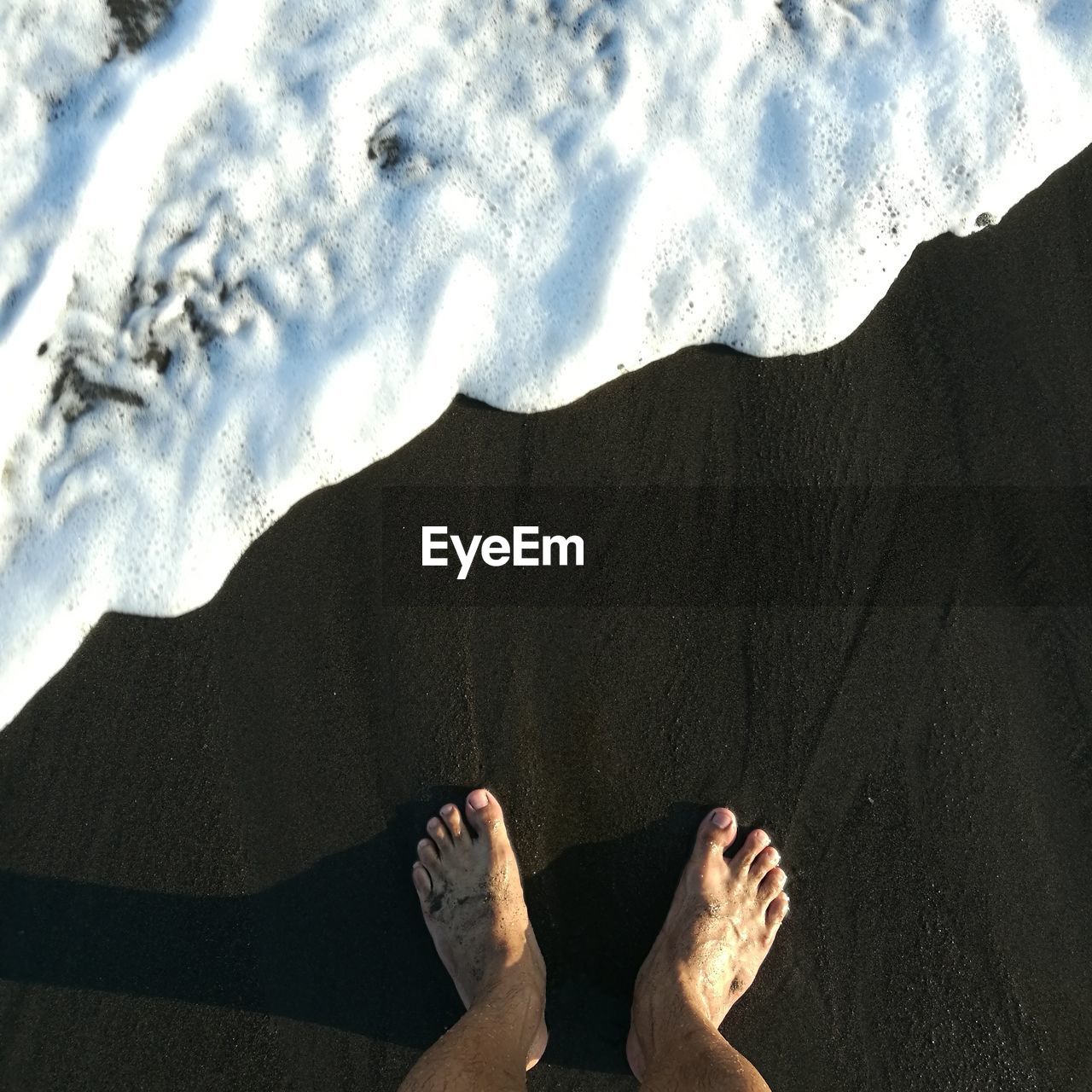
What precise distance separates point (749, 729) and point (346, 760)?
1.01 m

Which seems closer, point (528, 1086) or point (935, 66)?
point (528, 1086)

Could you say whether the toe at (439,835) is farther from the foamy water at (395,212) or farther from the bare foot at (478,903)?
the foamy water at (395,212)

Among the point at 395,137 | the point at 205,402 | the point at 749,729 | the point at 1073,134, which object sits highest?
the point at 395,137

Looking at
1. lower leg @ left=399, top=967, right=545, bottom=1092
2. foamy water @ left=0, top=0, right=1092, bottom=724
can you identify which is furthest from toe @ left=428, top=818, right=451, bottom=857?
foamy water @ left=0, top=0, right=1092, bottom=724

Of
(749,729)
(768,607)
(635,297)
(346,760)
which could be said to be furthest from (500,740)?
(635,297)

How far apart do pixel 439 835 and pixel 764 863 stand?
808 mm

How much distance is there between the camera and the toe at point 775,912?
2031 millimetres

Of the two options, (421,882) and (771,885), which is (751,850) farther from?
(421,882)

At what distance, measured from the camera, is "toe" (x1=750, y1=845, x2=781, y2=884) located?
2025 millimetres

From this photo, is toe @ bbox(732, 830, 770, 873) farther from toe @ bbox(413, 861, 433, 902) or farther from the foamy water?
the foamy water

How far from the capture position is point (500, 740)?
6.72 ft

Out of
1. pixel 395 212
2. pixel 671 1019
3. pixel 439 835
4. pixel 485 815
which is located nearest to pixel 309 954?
pixel 439 835

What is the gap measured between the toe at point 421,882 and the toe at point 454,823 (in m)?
0.11

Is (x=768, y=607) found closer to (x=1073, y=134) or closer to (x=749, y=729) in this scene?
(x=749, y=729)
